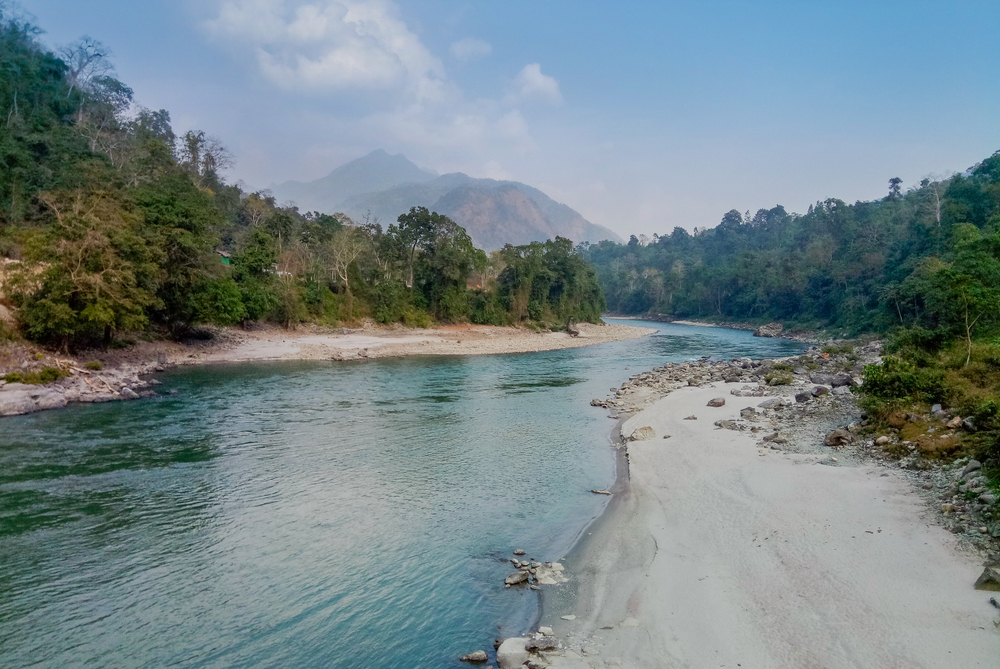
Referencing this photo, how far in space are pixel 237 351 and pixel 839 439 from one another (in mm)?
34697

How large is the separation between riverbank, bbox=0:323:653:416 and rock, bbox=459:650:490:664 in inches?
785

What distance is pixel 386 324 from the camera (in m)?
53.9

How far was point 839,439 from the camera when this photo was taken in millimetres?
13422

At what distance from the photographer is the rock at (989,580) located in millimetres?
6465

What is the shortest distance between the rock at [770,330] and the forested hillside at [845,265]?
2.55 meters

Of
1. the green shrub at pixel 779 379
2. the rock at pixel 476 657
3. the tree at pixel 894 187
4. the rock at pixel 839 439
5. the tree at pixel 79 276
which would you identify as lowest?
the rock at pixel 476 657

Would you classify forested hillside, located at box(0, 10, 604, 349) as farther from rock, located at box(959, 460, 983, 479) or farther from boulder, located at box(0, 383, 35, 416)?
rock, located at box(959, 460, 983, 479)

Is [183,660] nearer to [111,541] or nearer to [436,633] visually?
[436,633]

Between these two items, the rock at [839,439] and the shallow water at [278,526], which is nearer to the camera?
the shallow water at [278,526]

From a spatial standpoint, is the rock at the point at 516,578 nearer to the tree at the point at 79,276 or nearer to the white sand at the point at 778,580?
the white sand at the point at 778,580

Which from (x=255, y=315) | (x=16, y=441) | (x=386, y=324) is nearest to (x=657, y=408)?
(x=16, y=441)

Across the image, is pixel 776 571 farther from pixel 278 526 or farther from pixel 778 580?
pixel 278 526

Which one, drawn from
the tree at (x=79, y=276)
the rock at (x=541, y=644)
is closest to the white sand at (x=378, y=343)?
the tree at (x=79, y=276)

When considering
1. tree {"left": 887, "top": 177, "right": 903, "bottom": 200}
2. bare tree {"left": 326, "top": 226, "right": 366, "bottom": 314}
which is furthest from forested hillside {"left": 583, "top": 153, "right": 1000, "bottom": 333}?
bare tree {"left": 326, "top": 226, "right": 366, "bottom": 314}
